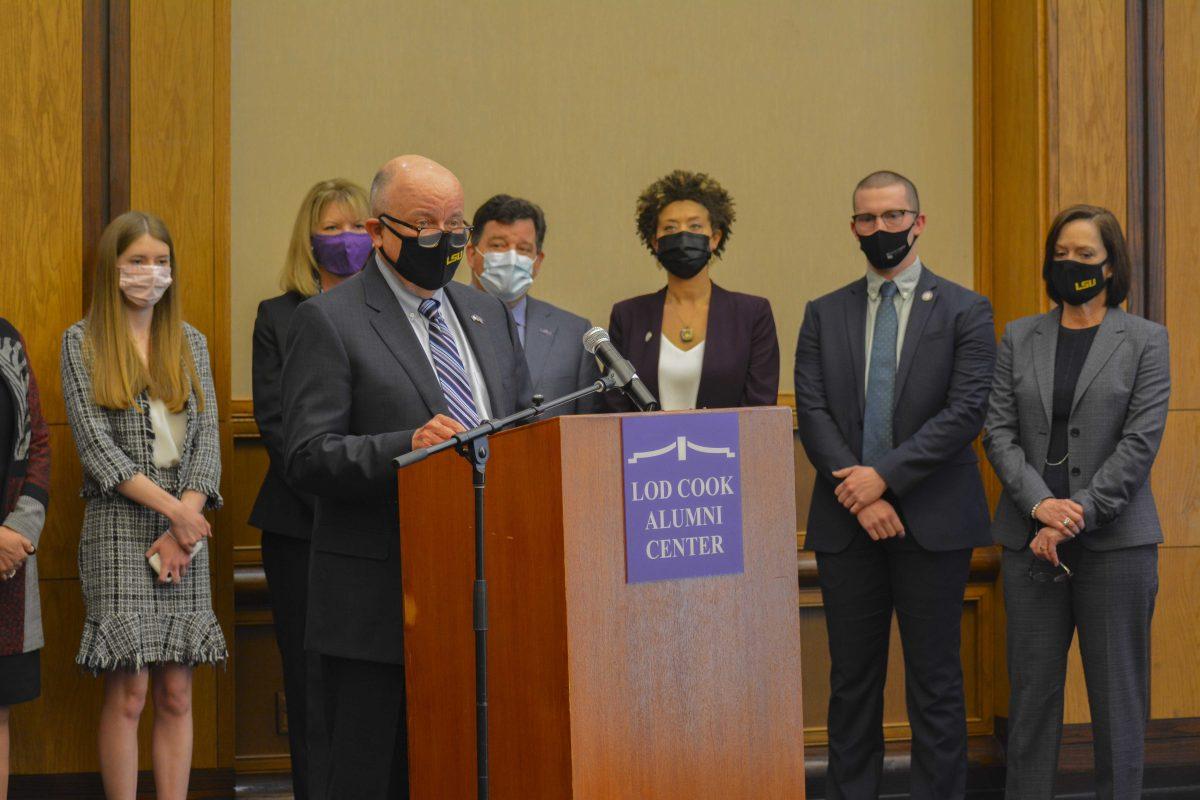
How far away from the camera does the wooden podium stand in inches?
75.3

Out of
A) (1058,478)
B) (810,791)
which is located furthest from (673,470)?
(810,791)

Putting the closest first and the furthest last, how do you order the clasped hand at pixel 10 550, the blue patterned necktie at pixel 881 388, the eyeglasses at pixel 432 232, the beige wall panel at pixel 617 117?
the eyeglasses at pixel 432 232
the clasped hand at pixel 10 550
the blue patterned necktie at pixel 881 388
the beige wall panel at pixel 617 117

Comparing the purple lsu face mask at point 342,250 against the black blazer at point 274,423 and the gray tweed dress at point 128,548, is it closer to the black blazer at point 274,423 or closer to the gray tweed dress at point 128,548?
the black blazer at point 274,423

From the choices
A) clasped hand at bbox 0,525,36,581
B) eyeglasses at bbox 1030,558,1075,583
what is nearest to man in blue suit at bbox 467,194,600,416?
eyeglasses at bbox 1030,558,1075,583

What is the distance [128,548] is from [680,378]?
1.72 meters

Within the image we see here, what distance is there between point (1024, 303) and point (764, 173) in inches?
42.6

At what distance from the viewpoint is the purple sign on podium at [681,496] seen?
1976mm

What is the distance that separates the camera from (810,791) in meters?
4.81

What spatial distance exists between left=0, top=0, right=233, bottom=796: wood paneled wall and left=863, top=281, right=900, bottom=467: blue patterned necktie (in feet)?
6.95

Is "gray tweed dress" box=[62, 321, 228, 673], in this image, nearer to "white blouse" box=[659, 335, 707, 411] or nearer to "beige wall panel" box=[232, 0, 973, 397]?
"beige wall panel" box=[232, 0, 973, 397]

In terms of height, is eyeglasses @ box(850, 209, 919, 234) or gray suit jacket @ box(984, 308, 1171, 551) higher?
eyeglasses @ box(850, 209, 919, 234)

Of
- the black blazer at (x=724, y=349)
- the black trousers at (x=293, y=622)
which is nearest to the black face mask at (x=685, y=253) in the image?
the black blazer at (x=724, y=349)

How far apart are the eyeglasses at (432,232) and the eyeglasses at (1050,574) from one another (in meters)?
2.14

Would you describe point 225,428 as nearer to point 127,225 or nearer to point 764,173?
point 127,225
